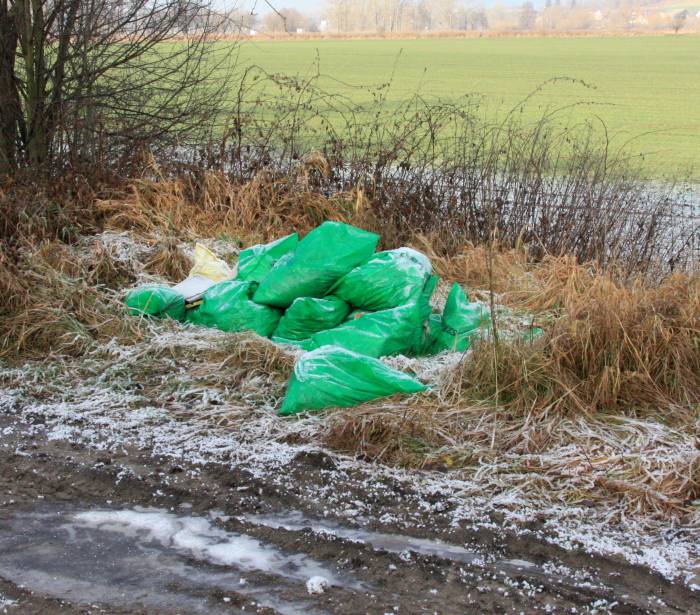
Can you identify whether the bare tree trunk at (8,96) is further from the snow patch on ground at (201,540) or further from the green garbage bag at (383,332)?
the snow patch on ground at (201,540)

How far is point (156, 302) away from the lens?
5039mm

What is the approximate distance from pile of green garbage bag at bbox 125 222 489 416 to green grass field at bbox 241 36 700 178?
525 centimetres

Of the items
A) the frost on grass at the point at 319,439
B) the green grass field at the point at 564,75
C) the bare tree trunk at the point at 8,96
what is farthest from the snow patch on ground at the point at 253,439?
the green grass field at the point at 564,75

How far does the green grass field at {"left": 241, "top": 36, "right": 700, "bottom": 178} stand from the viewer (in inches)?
580

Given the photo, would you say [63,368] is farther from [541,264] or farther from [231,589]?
[541,264]

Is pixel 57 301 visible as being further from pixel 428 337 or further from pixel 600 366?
pixel 600 366

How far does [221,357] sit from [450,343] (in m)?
1.22

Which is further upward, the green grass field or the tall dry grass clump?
Answer: the green grass field

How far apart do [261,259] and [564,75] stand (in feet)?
75.0

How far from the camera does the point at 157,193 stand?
6801 mm

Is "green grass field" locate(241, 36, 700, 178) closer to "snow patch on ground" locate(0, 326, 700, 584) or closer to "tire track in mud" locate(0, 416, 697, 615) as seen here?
"snow patch on ground" locate(0, 326, 700, 584)

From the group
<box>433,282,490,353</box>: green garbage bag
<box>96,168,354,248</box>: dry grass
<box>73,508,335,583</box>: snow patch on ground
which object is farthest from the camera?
<box>96,168,354,248</box>: dry grass

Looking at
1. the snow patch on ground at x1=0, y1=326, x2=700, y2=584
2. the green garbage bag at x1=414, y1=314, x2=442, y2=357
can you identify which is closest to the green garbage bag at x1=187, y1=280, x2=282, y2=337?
the snow patch on ground at x1=0, y1=326, x2=700, y2=584

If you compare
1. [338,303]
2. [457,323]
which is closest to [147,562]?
[338,303]
